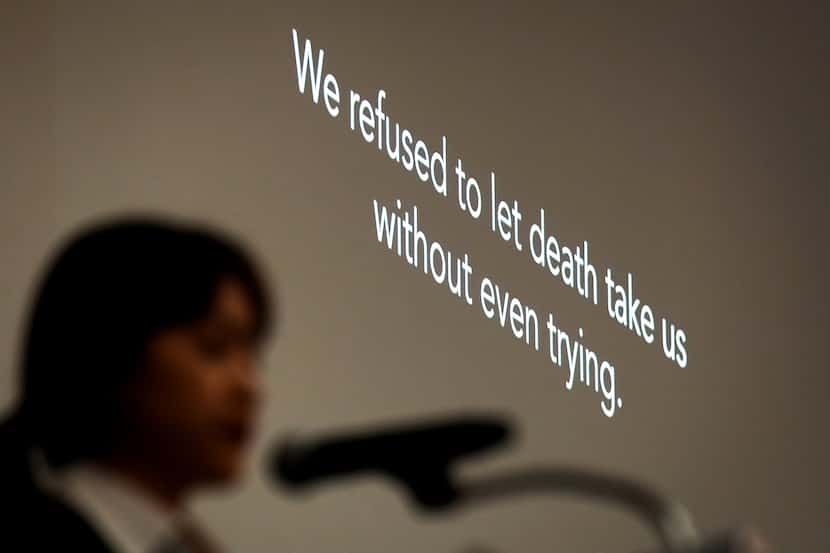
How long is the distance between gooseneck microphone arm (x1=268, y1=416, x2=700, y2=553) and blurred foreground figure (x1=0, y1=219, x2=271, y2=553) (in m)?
0.05

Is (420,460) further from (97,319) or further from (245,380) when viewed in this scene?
(97,319)

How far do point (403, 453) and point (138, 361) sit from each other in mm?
197

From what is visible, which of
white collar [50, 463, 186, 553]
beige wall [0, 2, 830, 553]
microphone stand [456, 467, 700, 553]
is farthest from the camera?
beige wall [0, 2, 830, 553]

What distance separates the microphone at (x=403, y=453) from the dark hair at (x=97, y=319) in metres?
0.12

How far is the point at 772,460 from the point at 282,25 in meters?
1.61

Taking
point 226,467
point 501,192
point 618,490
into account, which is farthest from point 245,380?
point 501,192

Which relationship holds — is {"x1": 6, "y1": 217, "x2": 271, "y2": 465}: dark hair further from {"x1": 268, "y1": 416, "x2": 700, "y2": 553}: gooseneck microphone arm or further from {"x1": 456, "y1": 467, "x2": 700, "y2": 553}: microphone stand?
{"x1": 456, "y1": 467, "x2": 700, "y2": 553}: microphone stand

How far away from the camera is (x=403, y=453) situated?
45.6 inches

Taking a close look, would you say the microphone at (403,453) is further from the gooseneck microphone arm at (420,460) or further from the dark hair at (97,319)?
the dark hair at (97,319)

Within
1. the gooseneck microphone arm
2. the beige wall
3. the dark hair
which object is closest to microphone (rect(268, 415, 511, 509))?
the gooseneck microphone arm

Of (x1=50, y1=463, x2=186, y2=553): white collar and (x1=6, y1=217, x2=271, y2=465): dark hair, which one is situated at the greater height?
(x1=6, y1=217, x2=271, y2=465): dark hair

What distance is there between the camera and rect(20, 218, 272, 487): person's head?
111 centimetres

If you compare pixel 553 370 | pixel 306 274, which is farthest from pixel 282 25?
pixel 553 370

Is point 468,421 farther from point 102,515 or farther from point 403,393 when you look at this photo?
point 403,393
